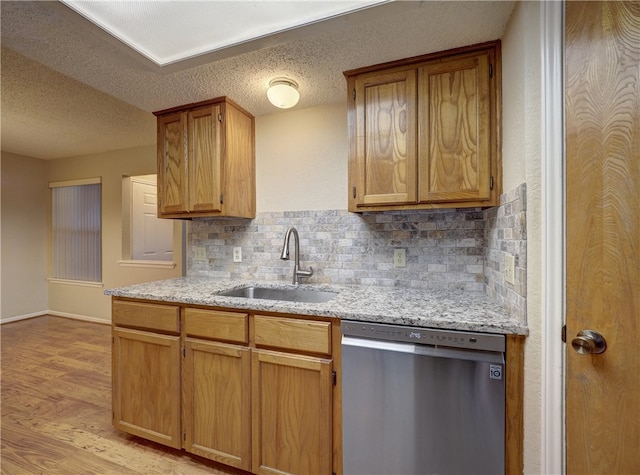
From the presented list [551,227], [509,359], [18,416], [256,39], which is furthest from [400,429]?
[18,416]

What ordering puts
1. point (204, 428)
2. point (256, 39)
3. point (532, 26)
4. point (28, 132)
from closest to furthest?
point (532, 26)
point (256, 39)
point (204, 428)
point (28, 132)

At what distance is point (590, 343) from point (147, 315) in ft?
Result: 6.47

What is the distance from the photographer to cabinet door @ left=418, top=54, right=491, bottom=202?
1449 mm

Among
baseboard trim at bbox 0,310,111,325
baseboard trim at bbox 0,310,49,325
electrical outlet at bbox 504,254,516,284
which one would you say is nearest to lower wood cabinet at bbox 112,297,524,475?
electrical outlet at bbox 504,254,516,284

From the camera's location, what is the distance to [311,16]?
130cm

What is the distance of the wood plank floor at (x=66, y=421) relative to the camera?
5.40ft

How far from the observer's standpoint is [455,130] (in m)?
1.50

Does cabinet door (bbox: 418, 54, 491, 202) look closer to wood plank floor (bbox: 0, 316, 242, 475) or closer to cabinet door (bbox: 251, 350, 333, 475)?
cabinet door (bbox: 251, 350, 333, 475)

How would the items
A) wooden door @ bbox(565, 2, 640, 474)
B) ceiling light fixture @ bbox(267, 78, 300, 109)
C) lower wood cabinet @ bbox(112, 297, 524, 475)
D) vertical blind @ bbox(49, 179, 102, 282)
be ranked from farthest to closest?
1. vertical blind @ bbox(49, 179, 102, 282)
2. ceiling light fixture @ bbox(267, 78, 300, 109)
3. lower wood cabinet @ bbox(112, 297, 524, 475)
4. wooden door @ bbox(565, 2, 640, 474)

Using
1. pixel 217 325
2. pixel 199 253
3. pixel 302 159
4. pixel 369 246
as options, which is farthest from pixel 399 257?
pixel 199 253

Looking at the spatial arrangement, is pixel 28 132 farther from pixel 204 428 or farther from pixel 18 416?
pixel 204 428

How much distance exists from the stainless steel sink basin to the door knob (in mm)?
1185

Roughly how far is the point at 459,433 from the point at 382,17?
5.56 feet

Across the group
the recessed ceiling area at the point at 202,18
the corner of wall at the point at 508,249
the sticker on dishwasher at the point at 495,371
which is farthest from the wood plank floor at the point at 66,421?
the recessed ceiling area at the point at 202,18
